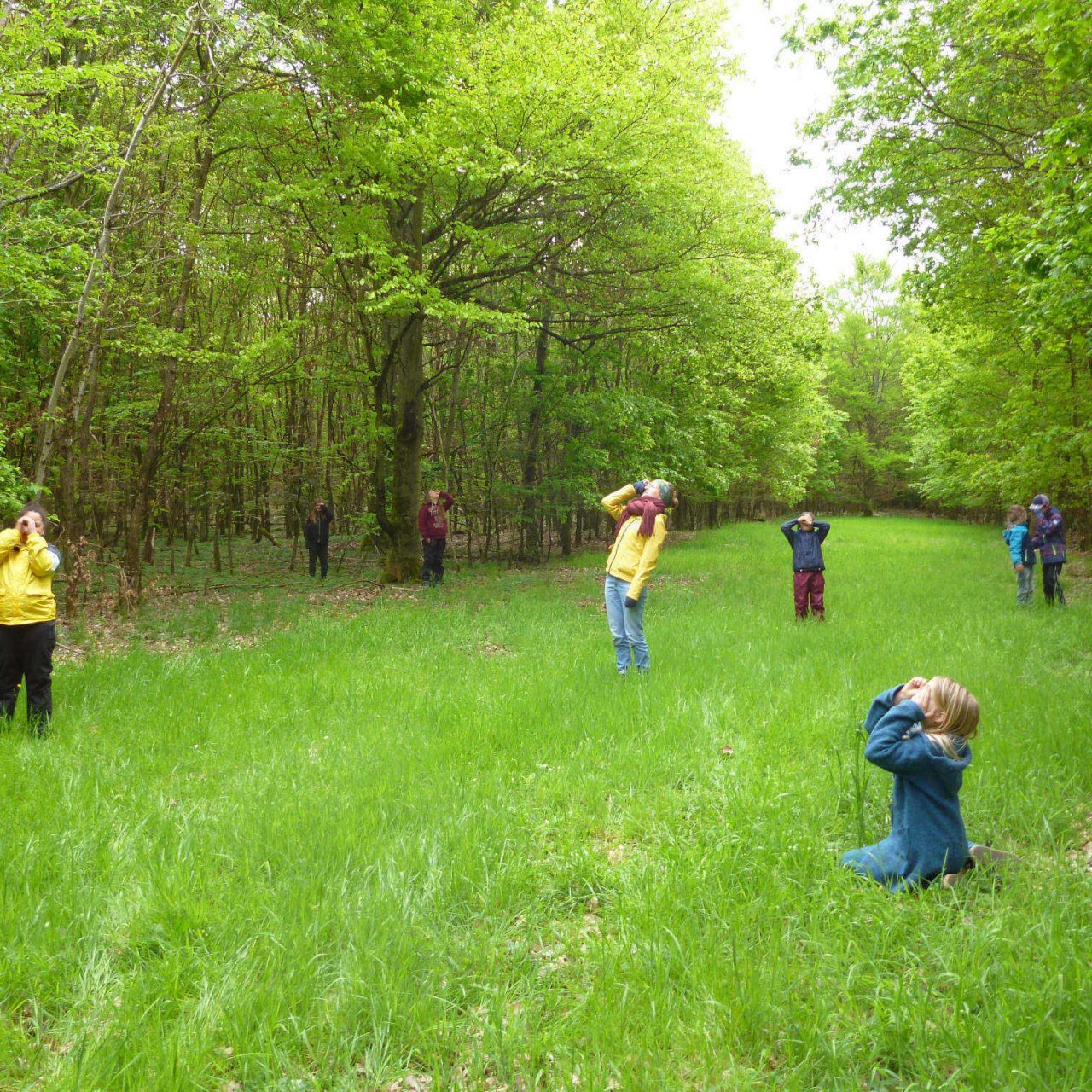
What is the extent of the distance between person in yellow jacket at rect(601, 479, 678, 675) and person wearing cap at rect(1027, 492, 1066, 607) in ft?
23.3

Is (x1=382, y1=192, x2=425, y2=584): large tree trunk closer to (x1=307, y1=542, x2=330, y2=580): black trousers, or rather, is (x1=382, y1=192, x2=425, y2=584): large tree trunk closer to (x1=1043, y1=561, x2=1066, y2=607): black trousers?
(x1=307, y1=542, x2=330, y2=580): black trousers

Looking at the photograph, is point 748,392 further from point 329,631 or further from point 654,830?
point 654,830

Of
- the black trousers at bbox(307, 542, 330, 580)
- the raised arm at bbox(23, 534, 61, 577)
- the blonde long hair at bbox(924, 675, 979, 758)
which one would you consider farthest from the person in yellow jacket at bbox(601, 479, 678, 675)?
the black trousers at bbox(307, 542, 330, 580)

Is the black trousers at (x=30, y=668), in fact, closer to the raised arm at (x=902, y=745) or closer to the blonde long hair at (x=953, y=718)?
the raised arm at (x=902, y=745)

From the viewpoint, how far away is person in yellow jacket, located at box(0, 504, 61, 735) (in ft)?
17.6

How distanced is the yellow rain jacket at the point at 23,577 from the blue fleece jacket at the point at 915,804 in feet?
19.3

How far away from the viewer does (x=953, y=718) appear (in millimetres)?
3027

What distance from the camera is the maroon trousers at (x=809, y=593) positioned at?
33.2ft

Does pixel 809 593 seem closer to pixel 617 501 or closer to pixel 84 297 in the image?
pixel 617 501

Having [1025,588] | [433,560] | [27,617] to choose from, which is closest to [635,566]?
[27,617]

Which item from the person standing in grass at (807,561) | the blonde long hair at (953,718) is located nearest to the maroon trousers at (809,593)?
the person standing in grass at (807,561)

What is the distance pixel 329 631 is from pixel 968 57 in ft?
41.5

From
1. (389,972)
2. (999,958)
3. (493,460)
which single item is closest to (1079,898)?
(999,958)

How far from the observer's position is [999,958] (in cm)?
256
